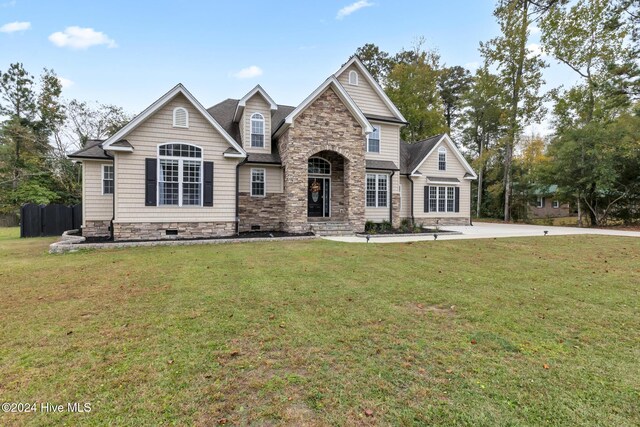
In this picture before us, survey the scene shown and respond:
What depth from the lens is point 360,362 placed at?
3.01m

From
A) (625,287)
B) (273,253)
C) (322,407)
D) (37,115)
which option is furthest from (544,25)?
(37,115)

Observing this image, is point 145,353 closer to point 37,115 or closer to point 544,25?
point 544,25

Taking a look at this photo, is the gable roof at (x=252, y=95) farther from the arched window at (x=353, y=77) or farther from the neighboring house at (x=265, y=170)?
the arched window at (x=353, y=77)

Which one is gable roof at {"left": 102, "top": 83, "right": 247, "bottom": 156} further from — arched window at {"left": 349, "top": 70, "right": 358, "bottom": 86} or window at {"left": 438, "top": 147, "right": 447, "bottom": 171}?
window at {"left": 438, "top": 147, "right": 447, "bottom": 171}

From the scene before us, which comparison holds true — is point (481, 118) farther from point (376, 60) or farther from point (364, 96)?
point (364, 96)

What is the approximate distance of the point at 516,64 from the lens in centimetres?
2369

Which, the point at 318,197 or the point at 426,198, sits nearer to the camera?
the point at 318,197

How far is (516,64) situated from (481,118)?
814 cm

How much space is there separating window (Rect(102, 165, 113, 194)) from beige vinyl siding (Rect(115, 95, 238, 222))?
8.38 feet

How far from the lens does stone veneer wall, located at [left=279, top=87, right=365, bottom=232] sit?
1391 cm

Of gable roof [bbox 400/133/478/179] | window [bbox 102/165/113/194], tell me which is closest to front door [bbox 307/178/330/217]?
gable roof [bbox 400/133/478/179]

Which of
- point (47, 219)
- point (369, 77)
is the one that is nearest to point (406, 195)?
point (369, 77)

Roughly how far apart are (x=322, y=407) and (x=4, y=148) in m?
37.1

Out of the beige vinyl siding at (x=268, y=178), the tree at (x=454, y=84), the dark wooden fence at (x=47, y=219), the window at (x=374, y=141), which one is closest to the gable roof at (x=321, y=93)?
the beige vinyl siding at (x=268, y=178)
